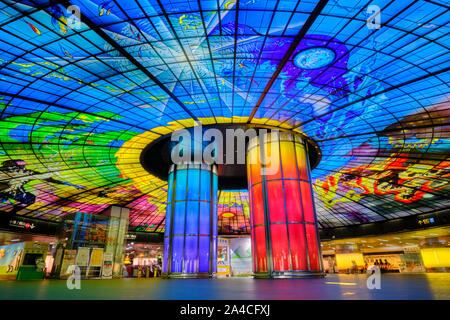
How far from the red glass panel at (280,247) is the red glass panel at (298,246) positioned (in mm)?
359

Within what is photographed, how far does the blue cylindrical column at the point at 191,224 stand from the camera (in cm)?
2134

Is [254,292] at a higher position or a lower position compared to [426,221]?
lower

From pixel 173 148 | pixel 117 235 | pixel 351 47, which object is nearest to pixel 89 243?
pixel 117 235

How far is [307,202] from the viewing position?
1641 centimetres

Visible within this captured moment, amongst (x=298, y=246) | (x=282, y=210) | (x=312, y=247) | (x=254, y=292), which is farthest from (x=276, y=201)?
(x=254, y=292)

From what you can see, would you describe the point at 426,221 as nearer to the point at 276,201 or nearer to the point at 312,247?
the point at 312,247

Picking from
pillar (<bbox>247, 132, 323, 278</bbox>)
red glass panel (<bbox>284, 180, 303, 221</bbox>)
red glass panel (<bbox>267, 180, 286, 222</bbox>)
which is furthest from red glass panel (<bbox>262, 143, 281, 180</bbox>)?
red glass panel (<bbox>284, 180, 303, 221</bbox>)

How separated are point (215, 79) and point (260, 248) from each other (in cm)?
1135

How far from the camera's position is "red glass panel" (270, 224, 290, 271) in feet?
49.0

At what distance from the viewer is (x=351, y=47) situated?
12.6 m

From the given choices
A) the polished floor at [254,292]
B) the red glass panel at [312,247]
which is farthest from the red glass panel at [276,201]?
the polished floor at [254,292]

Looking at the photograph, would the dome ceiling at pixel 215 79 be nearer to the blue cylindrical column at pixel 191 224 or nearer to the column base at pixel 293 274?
the blue cylindrical column at pixel 191 224
